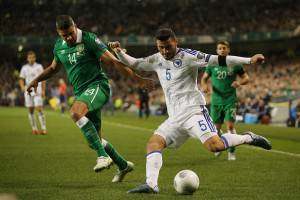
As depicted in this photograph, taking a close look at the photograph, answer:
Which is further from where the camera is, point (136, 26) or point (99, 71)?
point (136, 26)

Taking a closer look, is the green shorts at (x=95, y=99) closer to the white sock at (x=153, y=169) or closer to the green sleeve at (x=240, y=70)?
the white sock at (x=153, y=169)

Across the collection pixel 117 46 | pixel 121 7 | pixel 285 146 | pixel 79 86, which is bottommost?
pixel 285 146

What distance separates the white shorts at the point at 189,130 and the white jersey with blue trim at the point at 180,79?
8 centimetres

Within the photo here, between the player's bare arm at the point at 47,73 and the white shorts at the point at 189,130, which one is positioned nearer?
the white shorts at the point at 189,130

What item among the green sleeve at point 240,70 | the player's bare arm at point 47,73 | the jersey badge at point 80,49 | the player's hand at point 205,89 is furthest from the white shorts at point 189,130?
the green sleeve at point 240,70

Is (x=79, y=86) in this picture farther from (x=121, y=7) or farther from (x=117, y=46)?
(x=121, y=7)

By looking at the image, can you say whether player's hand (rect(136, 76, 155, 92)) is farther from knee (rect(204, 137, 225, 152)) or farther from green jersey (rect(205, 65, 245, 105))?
green jersey (rect(205, 65, 245, 105))

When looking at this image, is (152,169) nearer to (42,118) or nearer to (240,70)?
(240,70)

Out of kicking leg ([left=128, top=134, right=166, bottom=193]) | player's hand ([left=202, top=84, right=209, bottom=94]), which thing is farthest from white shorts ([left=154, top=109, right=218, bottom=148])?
player's hand ([left=202, top=84, right=209, bottom=94])

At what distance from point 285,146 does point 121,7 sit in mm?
46906

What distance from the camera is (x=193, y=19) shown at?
194ft

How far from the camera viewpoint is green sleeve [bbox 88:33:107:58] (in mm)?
8719

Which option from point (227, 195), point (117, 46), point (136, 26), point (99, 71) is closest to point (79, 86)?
point (99, 71)

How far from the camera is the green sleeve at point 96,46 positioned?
8719 millimetres
